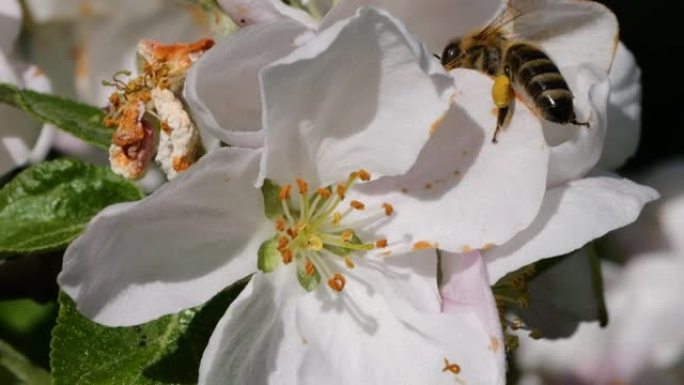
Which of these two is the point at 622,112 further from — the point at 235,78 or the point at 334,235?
the point at 235,78

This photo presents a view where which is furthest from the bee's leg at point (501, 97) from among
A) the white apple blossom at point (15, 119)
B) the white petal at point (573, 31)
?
the white apple blossom at point (15, 119)

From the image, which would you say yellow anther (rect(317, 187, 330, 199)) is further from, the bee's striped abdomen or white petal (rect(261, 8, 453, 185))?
the bee's striped abdomen

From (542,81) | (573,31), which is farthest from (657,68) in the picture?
(542,81)

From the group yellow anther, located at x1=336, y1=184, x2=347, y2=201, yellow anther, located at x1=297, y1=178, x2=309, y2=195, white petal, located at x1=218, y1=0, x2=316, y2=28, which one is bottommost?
yellow anther, located at x1=336, y1=184, x2=347, y2=201

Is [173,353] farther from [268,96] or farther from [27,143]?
[27,143]

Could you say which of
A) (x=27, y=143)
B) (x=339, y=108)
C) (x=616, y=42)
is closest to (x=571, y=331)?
(x=616, y=42)

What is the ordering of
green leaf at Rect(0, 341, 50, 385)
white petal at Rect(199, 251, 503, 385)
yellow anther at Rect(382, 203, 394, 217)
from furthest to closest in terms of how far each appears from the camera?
green leaf at Rect(0, 341, 50, 385) → yellow anther at Rect(382, 203, 394, 217) → white petal at Rect(199, 251, 503, 385)

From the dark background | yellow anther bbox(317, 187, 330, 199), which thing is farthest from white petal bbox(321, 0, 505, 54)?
the dark background

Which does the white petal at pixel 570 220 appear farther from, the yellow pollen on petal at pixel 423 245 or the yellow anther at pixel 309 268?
the yellow anther at pixel 309 268
